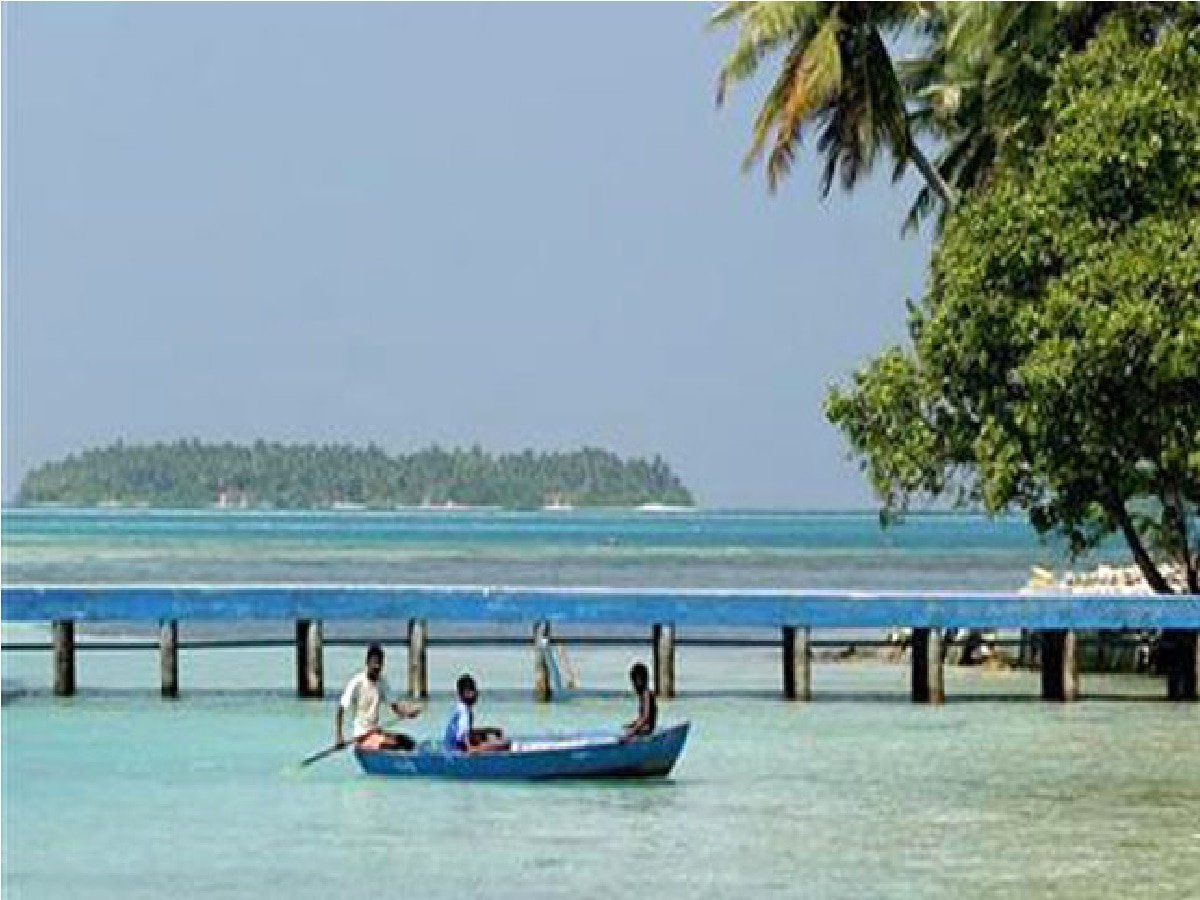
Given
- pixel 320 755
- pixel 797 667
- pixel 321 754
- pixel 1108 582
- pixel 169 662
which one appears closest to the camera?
pixel 320 755

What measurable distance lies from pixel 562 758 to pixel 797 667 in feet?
33.0

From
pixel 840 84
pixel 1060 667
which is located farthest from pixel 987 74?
pixel 1060 667

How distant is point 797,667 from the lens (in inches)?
1265

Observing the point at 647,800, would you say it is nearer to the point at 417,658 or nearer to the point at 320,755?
the point at 320,755

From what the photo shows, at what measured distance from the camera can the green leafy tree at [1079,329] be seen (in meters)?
30.0

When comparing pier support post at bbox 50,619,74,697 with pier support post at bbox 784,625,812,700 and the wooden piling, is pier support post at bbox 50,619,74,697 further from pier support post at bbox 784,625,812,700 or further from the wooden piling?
the wooden piling

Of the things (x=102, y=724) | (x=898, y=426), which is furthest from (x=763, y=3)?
(x=102, y=724)

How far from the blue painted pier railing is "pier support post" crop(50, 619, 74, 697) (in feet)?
0.19

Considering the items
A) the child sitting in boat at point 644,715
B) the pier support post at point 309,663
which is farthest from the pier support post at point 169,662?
the child sitting in boat at point 644,715

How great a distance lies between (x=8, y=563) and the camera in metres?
88.2

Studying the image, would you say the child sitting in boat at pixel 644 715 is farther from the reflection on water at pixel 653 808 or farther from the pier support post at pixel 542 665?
the pier support post at pixel 542 665

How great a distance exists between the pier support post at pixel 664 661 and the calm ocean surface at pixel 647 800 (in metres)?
0.34

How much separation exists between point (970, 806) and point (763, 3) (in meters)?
16.7

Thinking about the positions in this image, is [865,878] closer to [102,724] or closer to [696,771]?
[696,771]
